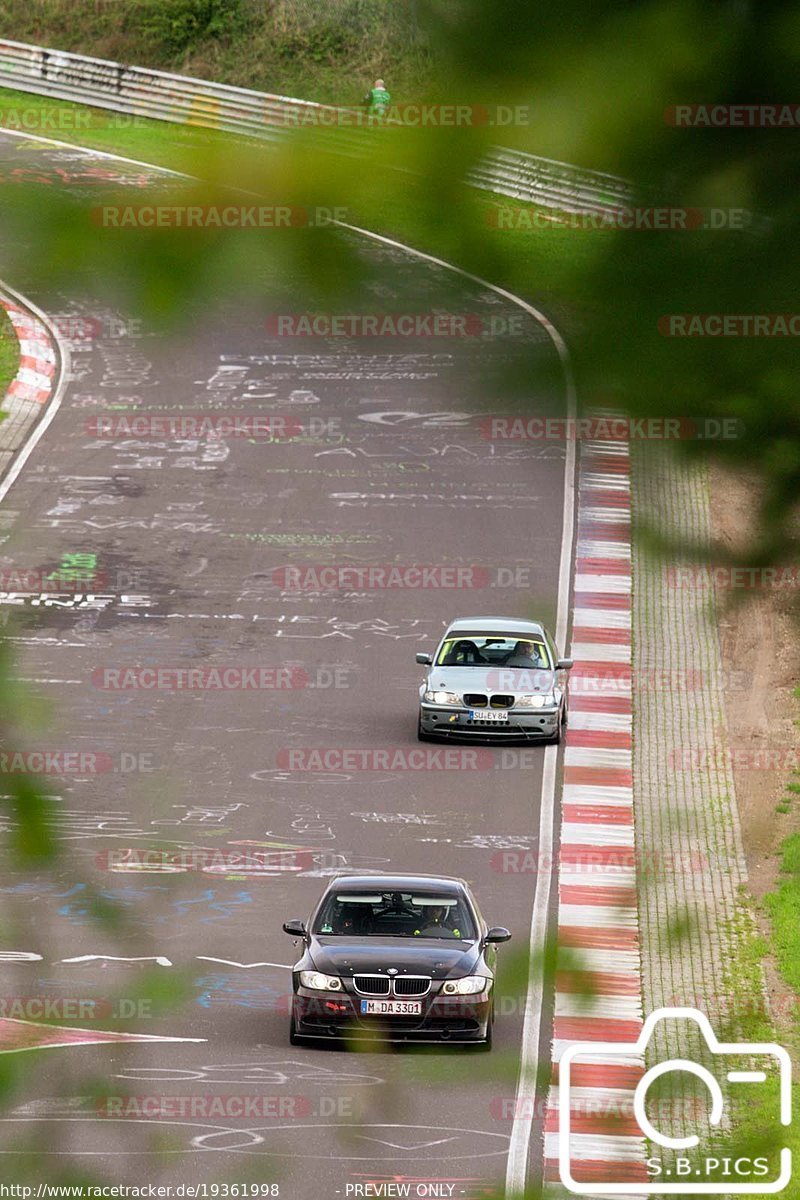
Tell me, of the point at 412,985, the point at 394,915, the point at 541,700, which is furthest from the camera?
the point at 541,700

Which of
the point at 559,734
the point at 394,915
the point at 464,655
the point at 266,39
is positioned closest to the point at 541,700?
the point at 559,734

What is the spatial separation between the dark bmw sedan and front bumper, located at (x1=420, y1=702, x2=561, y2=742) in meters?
7.97

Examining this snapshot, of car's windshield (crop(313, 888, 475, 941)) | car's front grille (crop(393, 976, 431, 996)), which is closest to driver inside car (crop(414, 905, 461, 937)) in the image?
car's windshield (crop(313, 888, 475, 941))

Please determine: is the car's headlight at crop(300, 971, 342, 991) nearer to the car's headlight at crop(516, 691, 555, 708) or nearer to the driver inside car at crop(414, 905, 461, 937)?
the driver inside car at crop(414, 905, 461, 937)

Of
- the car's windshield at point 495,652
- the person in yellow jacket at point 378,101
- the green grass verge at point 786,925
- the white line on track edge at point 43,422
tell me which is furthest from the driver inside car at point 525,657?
the person in yellow jacket at point 378,101

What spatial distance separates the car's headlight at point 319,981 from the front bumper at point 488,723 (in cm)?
905

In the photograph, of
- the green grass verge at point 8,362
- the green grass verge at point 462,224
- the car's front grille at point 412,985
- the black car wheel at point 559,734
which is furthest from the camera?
the green grass verge at point 8,362

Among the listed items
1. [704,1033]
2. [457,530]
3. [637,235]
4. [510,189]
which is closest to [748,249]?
[637,235]

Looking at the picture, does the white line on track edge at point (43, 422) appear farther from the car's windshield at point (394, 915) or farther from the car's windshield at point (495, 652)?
the car's windshield at point (394, 915)

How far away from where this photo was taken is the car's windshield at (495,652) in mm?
24188

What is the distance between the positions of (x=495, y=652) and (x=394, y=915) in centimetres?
944

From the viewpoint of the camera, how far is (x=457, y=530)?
3148 cm

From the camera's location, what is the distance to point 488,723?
23688 millimetres

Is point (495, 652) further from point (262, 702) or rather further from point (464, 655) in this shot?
point (262, 702)
